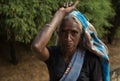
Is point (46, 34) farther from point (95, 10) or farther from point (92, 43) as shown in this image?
point (95, 10)

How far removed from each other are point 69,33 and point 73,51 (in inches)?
6.5

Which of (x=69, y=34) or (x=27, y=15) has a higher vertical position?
(x=69, y=34)

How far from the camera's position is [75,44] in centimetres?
290

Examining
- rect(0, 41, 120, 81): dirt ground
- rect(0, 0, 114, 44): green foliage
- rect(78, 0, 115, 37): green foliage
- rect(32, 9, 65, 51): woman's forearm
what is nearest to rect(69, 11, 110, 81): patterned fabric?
rect(32, 9, 65, 51): woman's forearm

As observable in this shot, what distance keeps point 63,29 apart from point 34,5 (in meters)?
4.44

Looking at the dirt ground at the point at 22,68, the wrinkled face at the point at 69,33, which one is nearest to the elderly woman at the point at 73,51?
the wrinkled face at the point at 69,33

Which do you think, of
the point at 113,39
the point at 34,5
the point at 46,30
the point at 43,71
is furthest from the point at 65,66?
the point at 113,39

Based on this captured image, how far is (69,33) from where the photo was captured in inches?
113

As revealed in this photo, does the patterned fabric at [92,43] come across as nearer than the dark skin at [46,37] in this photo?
No

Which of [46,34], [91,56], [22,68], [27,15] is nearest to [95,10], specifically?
[27,15]

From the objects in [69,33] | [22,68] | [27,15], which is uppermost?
[69,33]

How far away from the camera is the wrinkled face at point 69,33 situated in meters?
2.87

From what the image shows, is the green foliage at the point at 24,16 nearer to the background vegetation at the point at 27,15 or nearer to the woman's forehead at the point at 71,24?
the background vegetation at the point at 27,15

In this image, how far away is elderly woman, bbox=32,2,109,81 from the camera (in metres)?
2.87
